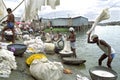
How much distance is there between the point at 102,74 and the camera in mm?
8859

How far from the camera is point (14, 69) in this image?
8.40m

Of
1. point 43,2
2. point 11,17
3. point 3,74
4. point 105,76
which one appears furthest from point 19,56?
point 43,2

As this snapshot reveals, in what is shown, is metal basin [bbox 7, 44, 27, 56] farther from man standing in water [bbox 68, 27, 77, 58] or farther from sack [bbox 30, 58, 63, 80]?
man standing in water [bbox 68, 27, 77, 58]

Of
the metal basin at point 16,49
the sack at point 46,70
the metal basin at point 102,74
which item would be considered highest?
the metal basin at point 16,49

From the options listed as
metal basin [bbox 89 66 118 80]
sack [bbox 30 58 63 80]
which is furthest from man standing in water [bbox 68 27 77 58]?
sack [bbox 30 58 63 80]

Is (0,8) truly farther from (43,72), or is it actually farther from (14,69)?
(43,72)

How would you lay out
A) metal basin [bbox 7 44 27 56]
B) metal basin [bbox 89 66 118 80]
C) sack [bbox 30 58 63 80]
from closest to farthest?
sack [bbox 30 58 63 80], metal basin [bbox 89 66 118 80], metal basin [bbox 7 44 27 56]

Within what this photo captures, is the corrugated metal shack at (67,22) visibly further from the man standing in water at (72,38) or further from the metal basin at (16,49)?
the metal basin at (16,49)

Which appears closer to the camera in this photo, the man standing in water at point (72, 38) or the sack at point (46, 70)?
the sack at point (46, 70)

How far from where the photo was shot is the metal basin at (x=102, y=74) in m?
8.35

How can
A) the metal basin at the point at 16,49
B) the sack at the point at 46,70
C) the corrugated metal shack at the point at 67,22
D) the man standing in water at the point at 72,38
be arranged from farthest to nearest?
1. the corrugated metal shack at the point at 67,22
2. the man standing in water at the point at 72,38
3. the metal basin at the point at 16,49
4. the sack at the point at 46,70

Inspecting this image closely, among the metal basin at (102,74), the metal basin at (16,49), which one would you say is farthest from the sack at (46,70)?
the metal basin at (16,49)

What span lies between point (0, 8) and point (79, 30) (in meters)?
45.9

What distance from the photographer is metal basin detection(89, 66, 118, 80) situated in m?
8.35
